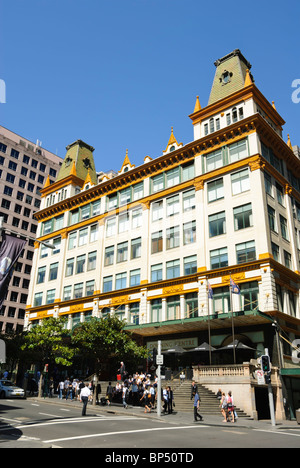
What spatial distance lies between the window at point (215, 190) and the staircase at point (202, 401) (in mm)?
18900

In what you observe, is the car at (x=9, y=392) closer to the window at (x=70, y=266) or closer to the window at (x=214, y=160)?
the window at (x=70, y=266)

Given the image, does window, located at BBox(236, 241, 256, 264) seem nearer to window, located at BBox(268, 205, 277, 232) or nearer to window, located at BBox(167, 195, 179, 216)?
window, located at BBox(268, 205, 277, 232)

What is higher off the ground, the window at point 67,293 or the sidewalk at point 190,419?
the window at point 67,293

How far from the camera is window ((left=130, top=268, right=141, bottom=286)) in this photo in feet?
151

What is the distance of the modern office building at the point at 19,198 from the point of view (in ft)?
277

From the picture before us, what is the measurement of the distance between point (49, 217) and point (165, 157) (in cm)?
2431

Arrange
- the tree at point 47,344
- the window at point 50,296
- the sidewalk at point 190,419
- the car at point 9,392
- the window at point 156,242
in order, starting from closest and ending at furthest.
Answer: the sidewalk at point 190,419 → the car at point 9,392 → the tree at point 47,344 → the window at point 156,242 → the window at point 50,296

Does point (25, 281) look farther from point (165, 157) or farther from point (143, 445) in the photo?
point (143, 445)

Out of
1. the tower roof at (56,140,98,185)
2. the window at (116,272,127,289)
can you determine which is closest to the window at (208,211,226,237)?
the window at (116,272,127,289)

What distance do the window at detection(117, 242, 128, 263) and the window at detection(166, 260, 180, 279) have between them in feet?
22.8

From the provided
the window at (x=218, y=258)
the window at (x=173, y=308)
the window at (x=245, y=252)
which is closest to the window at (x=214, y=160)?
the window at (x=218, y=258)

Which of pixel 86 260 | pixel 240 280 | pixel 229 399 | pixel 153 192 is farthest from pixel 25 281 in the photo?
pixel 229 399

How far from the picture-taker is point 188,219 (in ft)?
143

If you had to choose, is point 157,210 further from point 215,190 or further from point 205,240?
point 205,240
